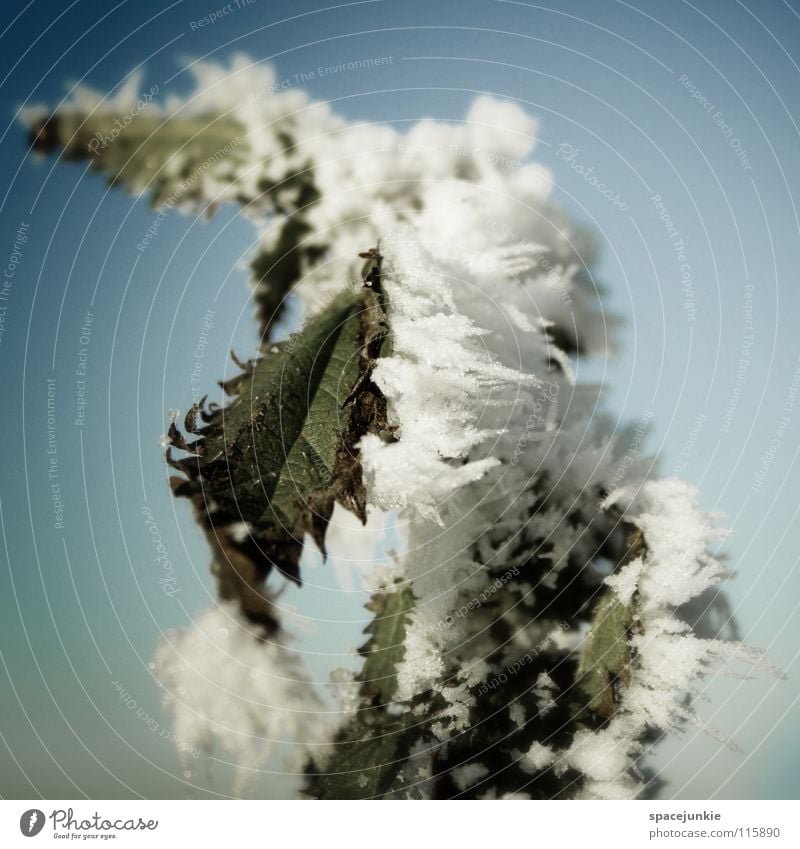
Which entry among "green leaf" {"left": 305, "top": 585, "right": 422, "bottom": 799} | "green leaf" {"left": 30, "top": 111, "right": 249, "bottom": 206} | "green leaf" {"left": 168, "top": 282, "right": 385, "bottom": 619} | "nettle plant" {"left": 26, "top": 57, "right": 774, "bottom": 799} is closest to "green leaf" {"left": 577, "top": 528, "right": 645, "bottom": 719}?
"nettle plant" {"left": 26, "top": 57, "right": 774, "bottom": 799}

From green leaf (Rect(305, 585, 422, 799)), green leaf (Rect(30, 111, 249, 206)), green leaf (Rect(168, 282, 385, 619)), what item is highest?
green leaf (Rect(30, 111, 249, 206))

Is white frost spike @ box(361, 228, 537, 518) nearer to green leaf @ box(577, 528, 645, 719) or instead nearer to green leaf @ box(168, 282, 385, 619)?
green leaf @ box(168, 282, 385, 619)

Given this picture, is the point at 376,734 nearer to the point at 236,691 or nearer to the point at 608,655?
the point at 236,691

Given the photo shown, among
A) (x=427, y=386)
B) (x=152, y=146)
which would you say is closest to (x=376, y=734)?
(x=427, y=386)

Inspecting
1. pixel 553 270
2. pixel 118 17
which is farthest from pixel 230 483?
pixel 118 17

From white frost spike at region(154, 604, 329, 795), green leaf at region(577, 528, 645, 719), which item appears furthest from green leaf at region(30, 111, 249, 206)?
green leaf at region(577, 528, 645, 719)

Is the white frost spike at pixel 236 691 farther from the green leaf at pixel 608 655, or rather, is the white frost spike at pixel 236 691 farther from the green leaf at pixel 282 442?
the green leaf at pixel 608 655

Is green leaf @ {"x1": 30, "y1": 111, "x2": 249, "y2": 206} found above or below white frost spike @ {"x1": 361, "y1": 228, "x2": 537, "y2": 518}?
above

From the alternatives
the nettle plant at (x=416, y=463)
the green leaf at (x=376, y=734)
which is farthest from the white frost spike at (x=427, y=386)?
the green leaf at (x=376, y=734)
